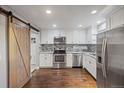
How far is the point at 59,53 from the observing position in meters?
7.45

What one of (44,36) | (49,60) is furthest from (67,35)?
(49,60)

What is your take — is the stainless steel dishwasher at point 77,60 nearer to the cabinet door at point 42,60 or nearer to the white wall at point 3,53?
the cabinet door at point 42,60

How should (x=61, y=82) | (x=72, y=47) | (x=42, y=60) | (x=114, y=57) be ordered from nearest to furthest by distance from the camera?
(x=114, y=57) < (x=61, y=82) < (x=42, y=60) < (x=72, y=47)

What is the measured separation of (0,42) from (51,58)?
4636 millimetres

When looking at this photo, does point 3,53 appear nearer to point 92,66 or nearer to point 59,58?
point 92,66

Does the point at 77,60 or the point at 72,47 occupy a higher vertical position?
the point at 72,47

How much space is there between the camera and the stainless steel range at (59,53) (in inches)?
283

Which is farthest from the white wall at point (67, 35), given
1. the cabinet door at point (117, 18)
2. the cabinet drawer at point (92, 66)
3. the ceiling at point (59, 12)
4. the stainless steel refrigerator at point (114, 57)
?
the stainless steel refrigerator at point (114, 57)

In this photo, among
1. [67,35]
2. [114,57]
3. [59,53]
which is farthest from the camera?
[67,35]

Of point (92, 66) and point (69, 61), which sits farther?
point (69, 61)

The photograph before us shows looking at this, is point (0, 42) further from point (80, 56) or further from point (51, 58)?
point (80, 56)

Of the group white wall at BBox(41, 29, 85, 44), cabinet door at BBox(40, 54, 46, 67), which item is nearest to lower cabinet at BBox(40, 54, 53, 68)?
cabinet door at BBox(40, 54, 46, 67)

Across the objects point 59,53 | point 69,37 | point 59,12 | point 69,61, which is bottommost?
point 69,61
